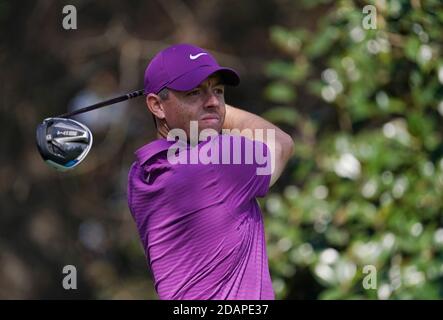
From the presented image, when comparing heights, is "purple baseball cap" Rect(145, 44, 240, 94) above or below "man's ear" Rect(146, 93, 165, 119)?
above

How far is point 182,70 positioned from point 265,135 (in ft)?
1.15

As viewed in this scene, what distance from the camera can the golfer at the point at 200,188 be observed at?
369 centimetres

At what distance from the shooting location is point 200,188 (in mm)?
3684

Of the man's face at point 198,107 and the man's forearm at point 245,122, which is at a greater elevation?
the man's face at point 198,107

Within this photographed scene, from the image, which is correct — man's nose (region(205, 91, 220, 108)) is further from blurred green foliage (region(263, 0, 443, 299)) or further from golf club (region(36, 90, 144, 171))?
blurred green foliage (region(263, 0, 443, 299))

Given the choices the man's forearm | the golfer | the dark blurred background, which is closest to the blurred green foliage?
the dark blurred background

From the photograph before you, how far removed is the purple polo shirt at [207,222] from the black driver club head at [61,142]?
222mm

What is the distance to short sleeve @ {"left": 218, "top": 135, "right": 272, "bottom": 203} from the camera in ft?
12.0

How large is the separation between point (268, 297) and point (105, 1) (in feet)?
24.8

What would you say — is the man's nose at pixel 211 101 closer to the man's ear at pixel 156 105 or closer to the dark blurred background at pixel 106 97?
the man's ear at pixel 156 105

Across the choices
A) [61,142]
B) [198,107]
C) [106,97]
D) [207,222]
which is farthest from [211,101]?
[106,97]

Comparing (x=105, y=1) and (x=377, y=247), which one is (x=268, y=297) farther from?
(x=105, y=1)

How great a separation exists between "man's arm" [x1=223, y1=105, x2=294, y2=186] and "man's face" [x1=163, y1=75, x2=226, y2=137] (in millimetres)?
181

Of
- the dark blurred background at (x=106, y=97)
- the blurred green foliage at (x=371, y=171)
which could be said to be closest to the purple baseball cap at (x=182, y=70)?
the blurred green foliage at (x=371, y=171)
